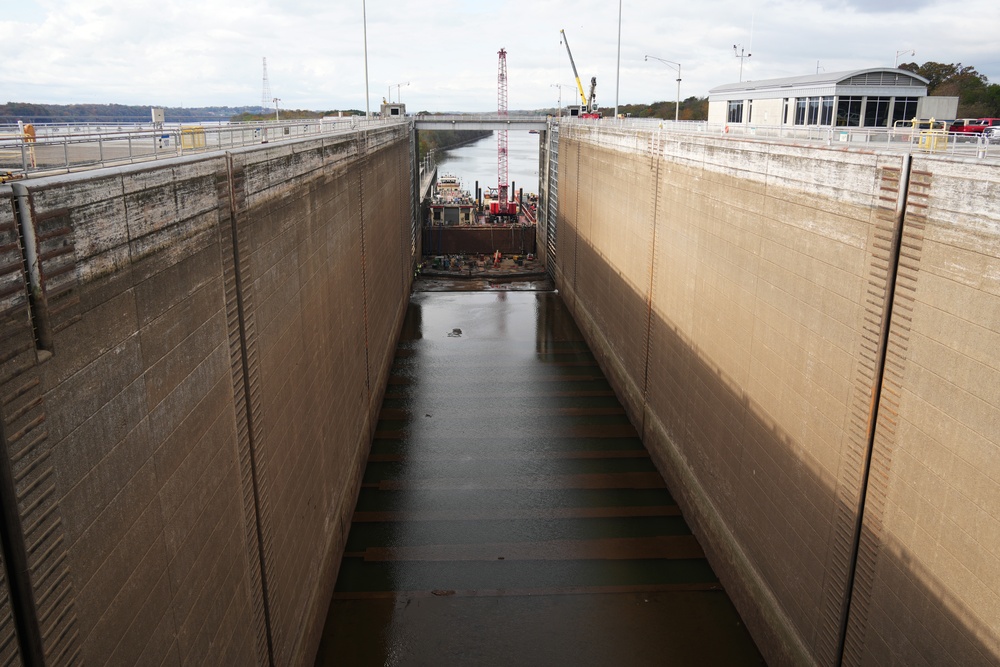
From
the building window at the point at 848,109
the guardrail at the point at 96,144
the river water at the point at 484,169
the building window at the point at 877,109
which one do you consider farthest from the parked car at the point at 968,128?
the river water at the point at 484,169

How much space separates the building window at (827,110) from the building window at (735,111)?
545 cm

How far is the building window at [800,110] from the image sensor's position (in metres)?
19.9

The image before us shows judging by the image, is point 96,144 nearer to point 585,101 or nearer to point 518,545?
point 518,545

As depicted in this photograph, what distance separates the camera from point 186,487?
20.2 feet

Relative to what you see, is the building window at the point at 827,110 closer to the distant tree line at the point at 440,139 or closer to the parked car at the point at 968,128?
the parked car at the point at 968,128

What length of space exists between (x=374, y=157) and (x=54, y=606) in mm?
17270

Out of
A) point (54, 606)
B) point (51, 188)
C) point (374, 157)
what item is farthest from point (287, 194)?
point (374, 157)

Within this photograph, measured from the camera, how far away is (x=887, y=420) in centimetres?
761

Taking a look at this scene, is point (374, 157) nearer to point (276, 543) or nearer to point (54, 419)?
point (276, 543)

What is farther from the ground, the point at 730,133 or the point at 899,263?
the point at 730,133

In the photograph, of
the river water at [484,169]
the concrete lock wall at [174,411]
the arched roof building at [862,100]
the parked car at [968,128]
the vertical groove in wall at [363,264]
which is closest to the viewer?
the concrete lock wall at [174,411]

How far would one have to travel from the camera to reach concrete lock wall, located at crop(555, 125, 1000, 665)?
6445mm

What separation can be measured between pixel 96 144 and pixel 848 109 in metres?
16.6

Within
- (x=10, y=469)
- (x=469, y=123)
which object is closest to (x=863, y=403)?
(x=10, y=469)
